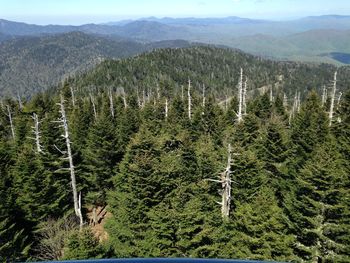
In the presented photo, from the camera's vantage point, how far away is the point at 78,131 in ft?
161

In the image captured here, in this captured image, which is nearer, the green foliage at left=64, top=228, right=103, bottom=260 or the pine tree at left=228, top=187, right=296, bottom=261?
the green foliage at left=64, top=228, right=103, bottom=260

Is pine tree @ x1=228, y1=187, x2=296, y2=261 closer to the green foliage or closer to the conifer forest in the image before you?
the conifer forest

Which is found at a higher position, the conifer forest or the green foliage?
the green foliage

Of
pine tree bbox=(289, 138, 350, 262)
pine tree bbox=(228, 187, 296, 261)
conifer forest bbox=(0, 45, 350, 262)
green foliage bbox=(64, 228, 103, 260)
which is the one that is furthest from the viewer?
conifer forest bbox=(0, 45, 350, 262)

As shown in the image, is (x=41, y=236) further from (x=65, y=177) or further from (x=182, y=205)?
(x=182, y=205)

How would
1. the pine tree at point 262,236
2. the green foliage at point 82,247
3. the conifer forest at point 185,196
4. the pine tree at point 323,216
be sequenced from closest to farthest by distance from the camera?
the green foliage at point 82,247
the pine tree at point 323,216
the pine tree at point 262,236
the conifer forest at point 185,196

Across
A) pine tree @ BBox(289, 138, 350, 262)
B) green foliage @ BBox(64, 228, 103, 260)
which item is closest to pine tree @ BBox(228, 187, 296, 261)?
pine tree @ BBox(289, 138, 350, 262)

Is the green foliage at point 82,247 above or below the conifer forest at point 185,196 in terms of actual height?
above

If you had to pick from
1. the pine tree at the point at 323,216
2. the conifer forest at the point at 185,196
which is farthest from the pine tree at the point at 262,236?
the pine tree at the point at 323,216

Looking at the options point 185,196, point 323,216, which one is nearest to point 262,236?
point 323,216

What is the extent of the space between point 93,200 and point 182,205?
63.7ft

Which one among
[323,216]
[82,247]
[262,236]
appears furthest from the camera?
[262,236]

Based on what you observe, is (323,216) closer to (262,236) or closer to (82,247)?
(262,236)

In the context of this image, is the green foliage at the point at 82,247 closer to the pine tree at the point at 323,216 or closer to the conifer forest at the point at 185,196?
the conifer forest at the point at 185,196
